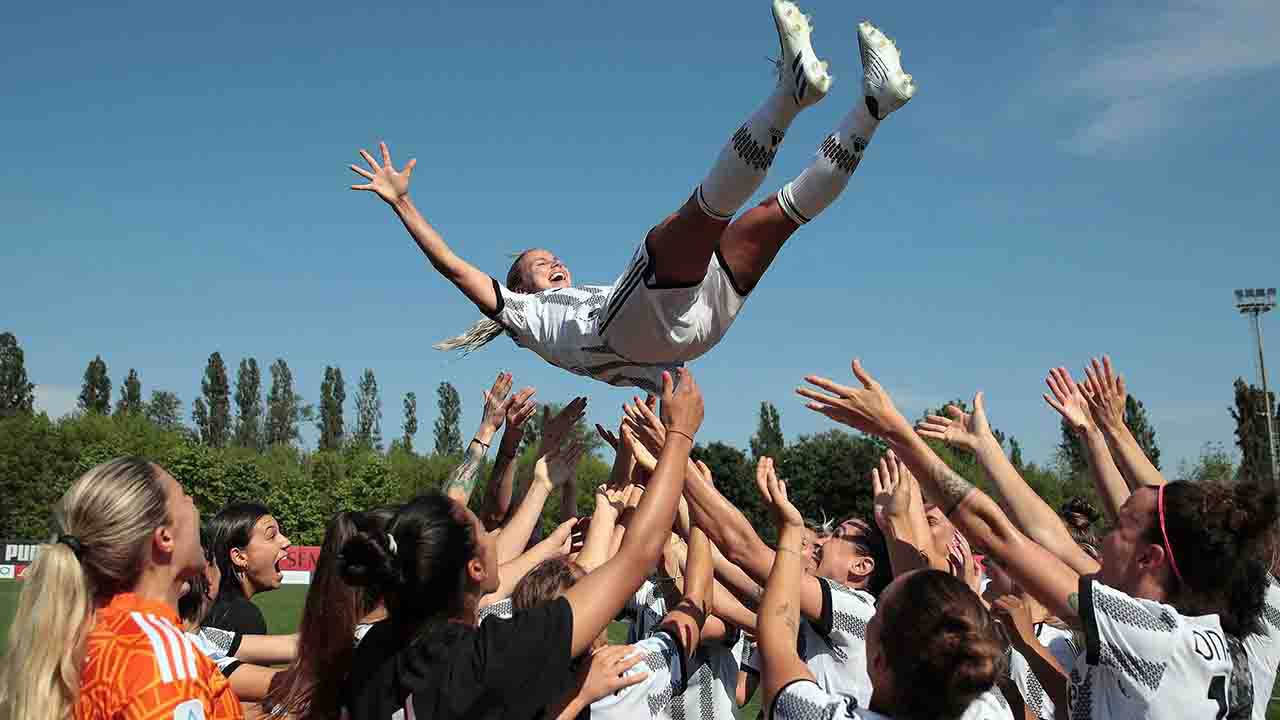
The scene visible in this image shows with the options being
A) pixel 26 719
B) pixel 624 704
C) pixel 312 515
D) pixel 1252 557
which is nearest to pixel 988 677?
pixel 1252 557

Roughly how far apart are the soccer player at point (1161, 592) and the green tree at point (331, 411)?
3285 inches

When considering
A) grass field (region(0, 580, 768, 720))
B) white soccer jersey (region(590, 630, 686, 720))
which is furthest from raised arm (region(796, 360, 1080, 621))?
grass field (region(0, 580, 768, 720))

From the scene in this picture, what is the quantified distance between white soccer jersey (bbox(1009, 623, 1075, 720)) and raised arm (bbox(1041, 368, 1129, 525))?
651 millimetres

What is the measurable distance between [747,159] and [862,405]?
54.9 inches

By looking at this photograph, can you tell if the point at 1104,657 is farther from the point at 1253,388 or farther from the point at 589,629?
the point at 1253,388

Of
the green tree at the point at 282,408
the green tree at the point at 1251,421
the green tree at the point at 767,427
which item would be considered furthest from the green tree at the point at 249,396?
the green tree at the point at 1251,421

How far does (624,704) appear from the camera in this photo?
382cm

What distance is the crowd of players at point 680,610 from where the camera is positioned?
2.86 m

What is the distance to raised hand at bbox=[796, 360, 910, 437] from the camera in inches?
145

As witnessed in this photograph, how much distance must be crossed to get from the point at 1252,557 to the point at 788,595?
1379 millimetres

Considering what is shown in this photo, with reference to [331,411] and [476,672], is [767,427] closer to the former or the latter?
[331,411]

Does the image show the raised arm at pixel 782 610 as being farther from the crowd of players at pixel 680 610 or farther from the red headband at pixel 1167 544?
the red headband at pixel 1167 544

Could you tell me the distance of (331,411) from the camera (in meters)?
84.1

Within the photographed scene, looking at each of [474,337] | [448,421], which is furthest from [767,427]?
[474,337]
